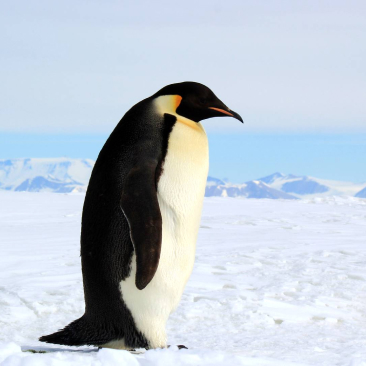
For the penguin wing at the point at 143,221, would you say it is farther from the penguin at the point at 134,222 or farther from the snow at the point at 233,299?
the snow at the point at 233,299

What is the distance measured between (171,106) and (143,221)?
0.74m

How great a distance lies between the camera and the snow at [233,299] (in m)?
2.71

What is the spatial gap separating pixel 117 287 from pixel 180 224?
0.45 meters

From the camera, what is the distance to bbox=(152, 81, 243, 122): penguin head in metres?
3.14

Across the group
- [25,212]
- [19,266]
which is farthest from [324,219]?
[19,266]

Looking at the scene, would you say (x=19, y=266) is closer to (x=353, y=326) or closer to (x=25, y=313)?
(x=25, y=313)

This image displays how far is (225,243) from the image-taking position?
7.52m

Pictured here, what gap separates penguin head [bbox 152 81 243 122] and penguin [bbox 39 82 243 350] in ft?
0.21

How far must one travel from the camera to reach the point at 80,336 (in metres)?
2.98

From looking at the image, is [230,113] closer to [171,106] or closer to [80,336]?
[171,106]

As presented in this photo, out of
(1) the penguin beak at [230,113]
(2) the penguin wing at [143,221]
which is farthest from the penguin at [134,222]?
(1) the penguin beak at [230,113]

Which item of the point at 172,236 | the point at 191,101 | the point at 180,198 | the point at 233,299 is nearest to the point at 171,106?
the point at 191,101

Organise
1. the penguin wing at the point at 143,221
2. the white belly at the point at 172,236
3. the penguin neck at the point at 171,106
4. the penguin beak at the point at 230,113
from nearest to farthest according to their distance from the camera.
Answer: the penguin wing at the point at 143,221
the white belly at the point at 172,236
the penguin neck at the point at 171,106
the penguin beak at the point at 230,113

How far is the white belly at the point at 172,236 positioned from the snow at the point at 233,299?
1.12 feet
